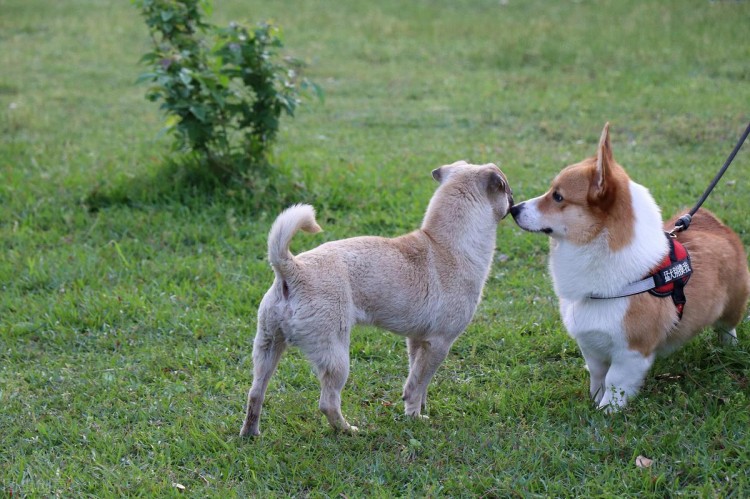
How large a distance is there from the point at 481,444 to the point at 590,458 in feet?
1.68

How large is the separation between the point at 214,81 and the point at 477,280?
3.56 meters

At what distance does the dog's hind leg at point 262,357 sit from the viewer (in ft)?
12.7

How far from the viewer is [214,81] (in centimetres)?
695

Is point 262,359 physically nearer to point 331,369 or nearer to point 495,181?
point 331,369

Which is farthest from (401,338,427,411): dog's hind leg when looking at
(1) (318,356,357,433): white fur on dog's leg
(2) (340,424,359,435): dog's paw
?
(1) (318,356,357,433): white fur on dog's leg

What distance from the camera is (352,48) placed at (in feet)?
46.3

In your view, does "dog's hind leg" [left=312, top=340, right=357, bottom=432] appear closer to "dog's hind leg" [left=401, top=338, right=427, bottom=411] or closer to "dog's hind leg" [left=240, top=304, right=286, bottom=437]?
"dog's hind leg" [left=240, top=304, right=286, bottom=437]

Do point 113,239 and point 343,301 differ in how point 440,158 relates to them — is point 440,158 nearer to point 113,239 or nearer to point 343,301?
point 113,239

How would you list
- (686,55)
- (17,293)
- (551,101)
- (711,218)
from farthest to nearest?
(686,55) → (551,101) → (17,293) → (711,218)

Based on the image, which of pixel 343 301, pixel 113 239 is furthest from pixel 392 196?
pixel 343 301

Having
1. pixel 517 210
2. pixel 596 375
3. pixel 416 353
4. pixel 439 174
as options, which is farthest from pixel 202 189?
pixel 596 375

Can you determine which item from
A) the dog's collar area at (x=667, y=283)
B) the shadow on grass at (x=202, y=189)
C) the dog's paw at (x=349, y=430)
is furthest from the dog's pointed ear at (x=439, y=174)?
the shadow on grass at (x=202, y=189)

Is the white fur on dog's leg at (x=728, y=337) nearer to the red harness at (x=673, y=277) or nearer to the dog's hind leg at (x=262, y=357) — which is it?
the red harness at (x=673, y=277)

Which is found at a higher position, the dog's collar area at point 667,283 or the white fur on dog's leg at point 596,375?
the dog's collar area at point 667,283
